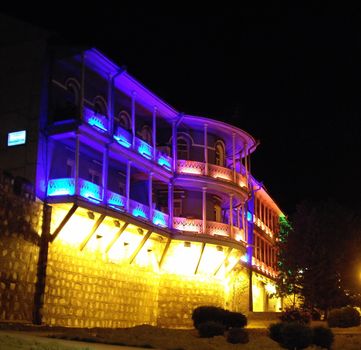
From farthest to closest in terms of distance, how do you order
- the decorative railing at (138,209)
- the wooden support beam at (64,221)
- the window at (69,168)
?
the decorative railing at (138,209)
the window at (69,168)
the wooden support beam at (64,221)

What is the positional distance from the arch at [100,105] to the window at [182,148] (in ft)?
22.2

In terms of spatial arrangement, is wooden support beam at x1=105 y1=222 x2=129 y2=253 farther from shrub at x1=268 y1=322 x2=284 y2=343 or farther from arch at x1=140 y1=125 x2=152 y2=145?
shrub at x1=268 y1=322 x2=284 y2=343

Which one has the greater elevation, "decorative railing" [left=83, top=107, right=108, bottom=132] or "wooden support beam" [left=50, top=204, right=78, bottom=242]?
"decorative railing" [left=83, top=107, right=108, bottom=132]

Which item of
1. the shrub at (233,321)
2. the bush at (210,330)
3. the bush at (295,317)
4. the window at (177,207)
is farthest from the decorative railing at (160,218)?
the bush at (210,330)

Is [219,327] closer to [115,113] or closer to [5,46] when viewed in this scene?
[115,113]

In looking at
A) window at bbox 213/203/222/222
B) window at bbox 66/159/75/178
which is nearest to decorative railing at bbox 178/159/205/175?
window at bbox 213/203/222/222

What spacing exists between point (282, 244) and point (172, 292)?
14.5m

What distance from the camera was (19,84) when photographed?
90.0 ft

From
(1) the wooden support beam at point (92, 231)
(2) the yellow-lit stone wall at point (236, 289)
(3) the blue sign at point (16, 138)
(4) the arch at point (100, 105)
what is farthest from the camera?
(2) the yellow-lit stone wall at point (236, 289)

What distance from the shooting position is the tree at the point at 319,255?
41781 mm

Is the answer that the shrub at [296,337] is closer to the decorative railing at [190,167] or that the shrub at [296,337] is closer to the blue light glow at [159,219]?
the blue light glow at [159,219]

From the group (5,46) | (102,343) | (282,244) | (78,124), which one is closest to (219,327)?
(102,343)

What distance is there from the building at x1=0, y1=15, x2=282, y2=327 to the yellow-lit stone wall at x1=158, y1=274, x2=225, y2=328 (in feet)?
0.21

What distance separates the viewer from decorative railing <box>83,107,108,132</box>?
2720cm
